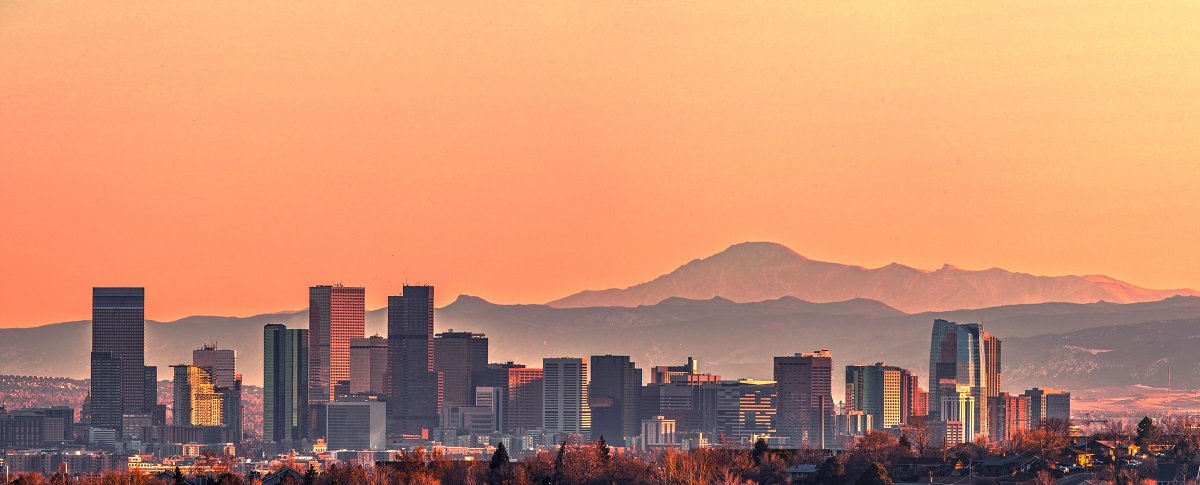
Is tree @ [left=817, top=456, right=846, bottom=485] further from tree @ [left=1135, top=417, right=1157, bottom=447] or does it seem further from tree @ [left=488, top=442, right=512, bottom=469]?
tree @ [left=1135, top=417, right=1157, bottom=447]

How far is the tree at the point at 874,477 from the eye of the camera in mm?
155000

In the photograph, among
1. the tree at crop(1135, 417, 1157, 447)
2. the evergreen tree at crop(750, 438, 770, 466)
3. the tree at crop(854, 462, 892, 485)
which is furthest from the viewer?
the tree at crop(1135, 417, 1157, 447)

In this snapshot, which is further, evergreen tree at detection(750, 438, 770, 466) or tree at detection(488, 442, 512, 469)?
evergreen tree at detection(750, 438, 770, 466)

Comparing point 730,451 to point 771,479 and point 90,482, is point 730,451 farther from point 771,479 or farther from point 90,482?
point 90,482

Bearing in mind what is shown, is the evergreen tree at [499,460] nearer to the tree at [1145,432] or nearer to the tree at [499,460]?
the tree at [499,460]

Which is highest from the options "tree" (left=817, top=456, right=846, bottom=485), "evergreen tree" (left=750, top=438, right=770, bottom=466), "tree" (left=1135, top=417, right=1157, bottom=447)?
"tree" (left=1135, top=417, right=1157, bottom=447)

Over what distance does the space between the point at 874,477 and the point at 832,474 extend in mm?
14116

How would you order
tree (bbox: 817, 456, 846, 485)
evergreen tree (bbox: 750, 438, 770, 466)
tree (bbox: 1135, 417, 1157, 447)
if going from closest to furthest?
tree (bbox: 817, 456, 846, 485) → evergreen tree (bbox: 750, 438, 770, 466) → tree (bbox: 1135, 417, 1157, 447)

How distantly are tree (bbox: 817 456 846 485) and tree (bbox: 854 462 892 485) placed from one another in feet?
26.6

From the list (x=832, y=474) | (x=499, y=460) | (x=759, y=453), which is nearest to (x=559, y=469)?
(x=499, y=460)

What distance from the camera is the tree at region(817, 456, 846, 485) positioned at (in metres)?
168

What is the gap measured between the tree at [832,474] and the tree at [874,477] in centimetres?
810

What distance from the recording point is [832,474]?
557 ft

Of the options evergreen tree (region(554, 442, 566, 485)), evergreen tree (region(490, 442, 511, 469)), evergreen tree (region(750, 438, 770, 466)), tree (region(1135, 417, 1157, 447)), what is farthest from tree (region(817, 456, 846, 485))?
tree (region(1135, 417, 1157, 447))
